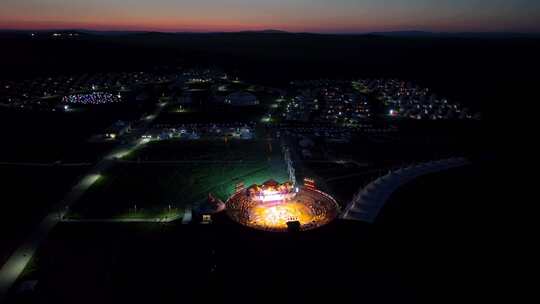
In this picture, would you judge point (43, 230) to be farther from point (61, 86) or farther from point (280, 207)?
point (61, 86)

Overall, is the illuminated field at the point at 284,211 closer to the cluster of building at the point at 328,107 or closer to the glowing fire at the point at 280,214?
the glowing fire at the point at 280,214

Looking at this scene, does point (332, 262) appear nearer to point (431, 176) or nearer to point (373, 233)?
point (373, 233)

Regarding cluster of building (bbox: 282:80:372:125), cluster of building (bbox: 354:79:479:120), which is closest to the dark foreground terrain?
cluster of building (bbox: 282:80:372:125)

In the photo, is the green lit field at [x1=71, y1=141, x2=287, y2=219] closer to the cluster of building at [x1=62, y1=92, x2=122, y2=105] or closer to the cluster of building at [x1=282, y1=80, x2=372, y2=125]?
the cluster of building at [x1=282, y1=80, x2=372, y2=125]

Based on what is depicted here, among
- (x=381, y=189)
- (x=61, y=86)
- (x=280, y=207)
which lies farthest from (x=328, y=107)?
(x=61, y=86)

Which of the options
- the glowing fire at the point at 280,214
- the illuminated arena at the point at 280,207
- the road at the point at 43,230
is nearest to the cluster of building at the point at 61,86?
the road at the point at 43,230
